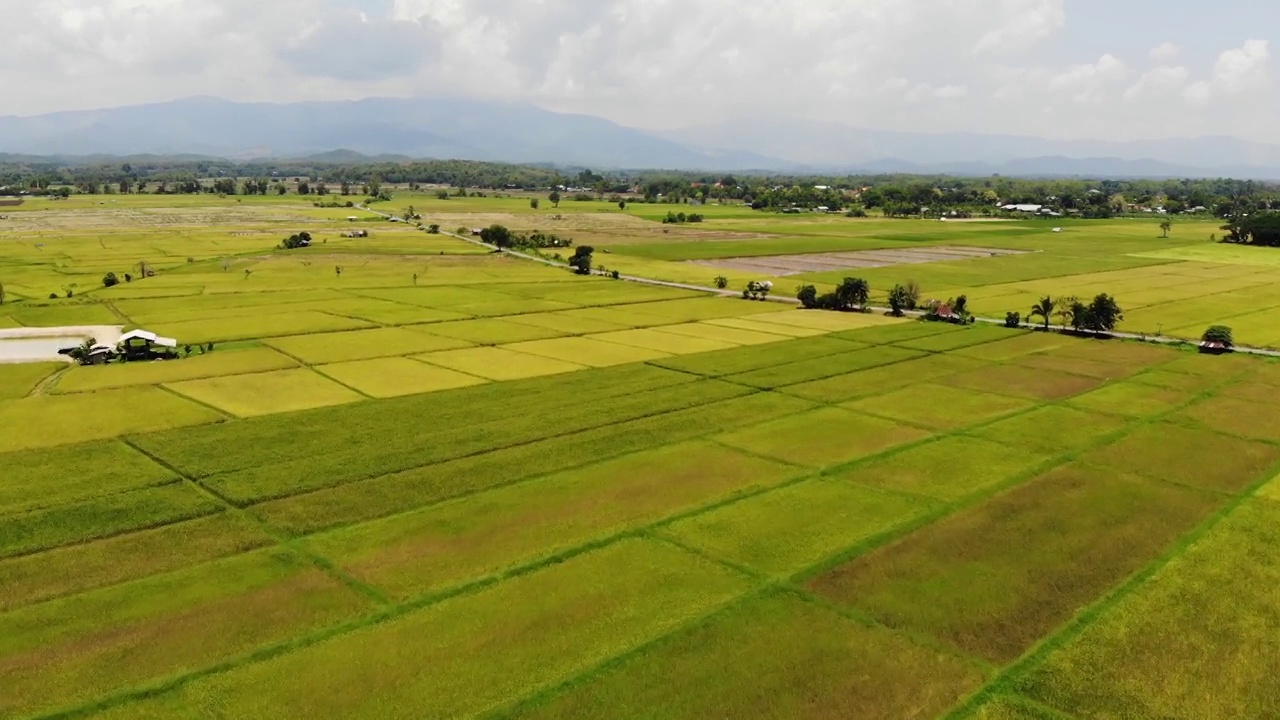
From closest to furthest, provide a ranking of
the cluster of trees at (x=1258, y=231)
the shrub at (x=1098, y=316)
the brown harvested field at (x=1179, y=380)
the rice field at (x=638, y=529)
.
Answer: the rice field at (x=638, y=529), the brown harvested field at (x=1179, y=380), the shrub at (x=1098, y=316), the cluster of trees at (x=1258, y=231)

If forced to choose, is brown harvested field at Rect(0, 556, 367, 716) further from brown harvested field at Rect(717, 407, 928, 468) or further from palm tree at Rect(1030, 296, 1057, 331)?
palm tree at Rect(1030, 296, 1057, 331)

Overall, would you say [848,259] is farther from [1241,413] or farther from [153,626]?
[153,626]

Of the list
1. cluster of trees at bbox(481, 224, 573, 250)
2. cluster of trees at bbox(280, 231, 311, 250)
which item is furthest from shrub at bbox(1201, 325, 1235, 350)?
cluster of trees at bbox(280, 231, 311, 250)

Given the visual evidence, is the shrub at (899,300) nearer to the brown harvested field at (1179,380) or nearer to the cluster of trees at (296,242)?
the brown harvested field at (1179,380)

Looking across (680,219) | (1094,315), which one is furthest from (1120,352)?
(680,219)

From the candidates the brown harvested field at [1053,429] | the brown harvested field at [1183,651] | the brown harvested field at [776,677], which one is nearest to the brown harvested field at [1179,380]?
the brown harvested field at [1053,429]

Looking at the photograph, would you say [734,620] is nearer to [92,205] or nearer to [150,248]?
[150,248]
